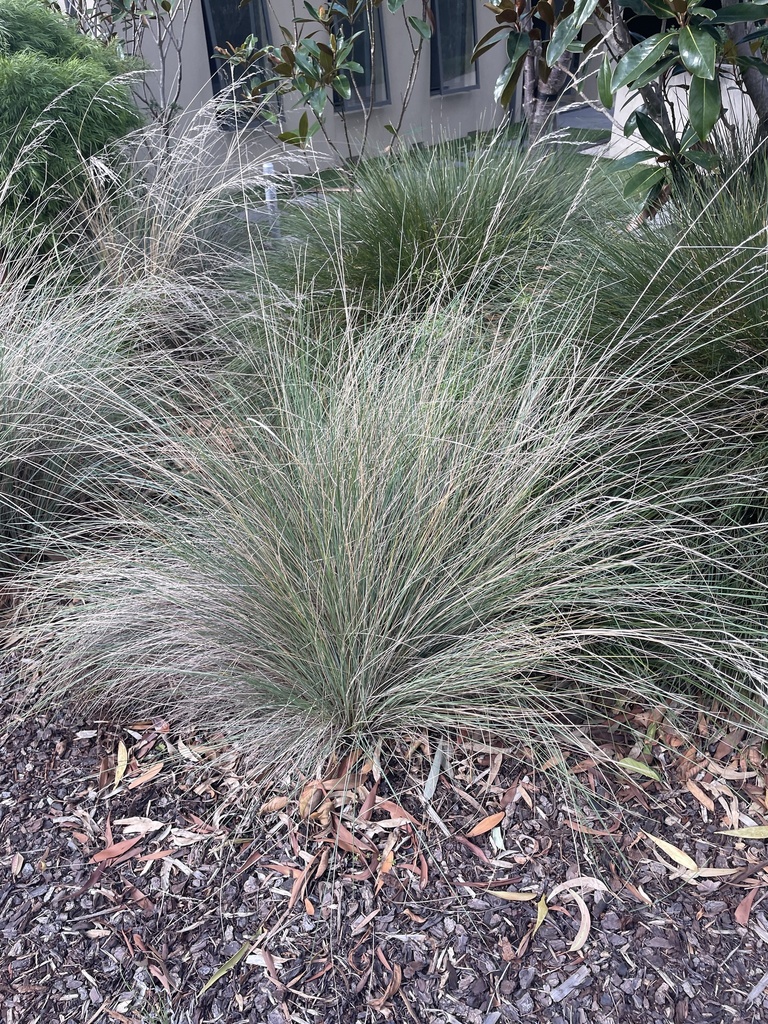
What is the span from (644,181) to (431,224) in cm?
89

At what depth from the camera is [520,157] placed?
14.2ft

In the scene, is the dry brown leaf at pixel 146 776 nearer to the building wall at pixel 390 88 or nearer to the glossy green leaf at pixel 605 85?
the glossy green leaf at pixel 605 85

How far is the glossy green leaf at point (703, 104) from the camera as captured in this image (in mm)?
2721

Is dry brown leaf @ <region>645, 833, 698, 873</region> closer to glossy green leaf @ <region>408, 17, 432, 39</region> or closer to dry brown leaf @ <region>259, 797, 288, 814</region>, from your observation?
dry brown leaf @ <region>259, 797, 288, 814</region>

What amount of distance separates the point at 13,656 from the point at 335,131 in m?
9.65

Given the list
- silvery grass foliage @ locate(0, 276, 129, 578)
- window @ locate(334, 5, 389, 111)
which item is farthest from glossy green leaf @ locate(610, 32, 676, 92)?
window @ locate(334, 5, 389, 111)

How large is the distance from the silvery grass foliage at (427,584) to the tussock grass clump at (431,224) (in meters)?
1.31

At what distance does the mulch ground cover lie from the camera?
A: 1562 mm

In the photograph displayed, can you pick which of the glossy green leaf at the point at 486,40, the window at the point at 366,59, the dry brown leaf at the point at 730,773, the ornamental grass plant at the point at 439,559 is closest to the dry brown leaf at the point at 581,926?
the ornamental grass plant at the point at 439,559

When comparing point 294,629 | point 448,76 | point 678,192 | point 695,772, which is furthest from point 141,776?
point 448,76

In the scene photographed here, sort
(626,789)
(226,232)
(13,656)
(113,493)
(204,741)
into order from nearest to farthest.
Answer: (626,789) < (204,741) < (13,656) < (113,493) < (226,232)

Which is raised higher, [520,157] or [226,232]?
[520,157]

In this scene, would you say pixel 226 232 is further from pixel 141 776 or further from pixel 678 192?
pixel 141 776

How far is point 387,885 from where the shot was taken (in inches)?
68.9
